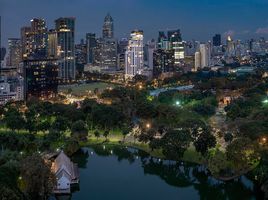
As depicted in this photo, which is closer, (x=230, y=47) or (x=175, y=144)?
(x=175, y=144)

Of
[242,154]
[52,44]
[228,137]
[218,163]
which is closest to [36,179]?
[218,163]

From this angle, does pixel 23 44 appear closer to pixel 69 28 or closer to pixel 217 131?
pixel 69 28

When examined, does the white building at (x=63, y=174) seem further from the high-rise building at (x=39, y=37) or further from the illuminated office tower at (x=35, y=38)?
the illuminated office tower at (x=35, y=38)

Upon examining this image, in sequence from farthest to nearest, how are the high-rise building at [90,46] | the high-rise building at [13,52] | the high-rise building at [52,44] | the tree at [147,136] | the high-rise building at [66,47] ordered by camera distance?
the high-rise building at [90,46] < the high-rise building at [13,52] < the high-rise building at [52,44] < the high-rise building at [66,47] < the tree at [147,136]

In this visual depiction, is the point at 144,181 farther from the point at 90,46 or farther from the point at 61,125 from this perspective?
the point at 90,46

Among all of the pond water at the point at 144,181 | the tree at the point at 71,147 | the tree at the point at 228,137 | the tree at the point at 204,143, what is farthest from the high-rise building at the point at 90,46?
the tree at the point at 204,143

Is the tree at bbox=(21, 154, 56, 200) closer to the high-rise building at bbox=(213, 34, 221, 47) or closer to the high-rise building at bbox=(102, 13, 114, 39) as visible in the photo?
the high-rise building at bbox=(102, 13, 114, 39)

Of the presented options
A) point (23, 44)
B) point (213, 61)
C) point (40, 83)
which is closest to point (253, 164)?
point (40, 83)
